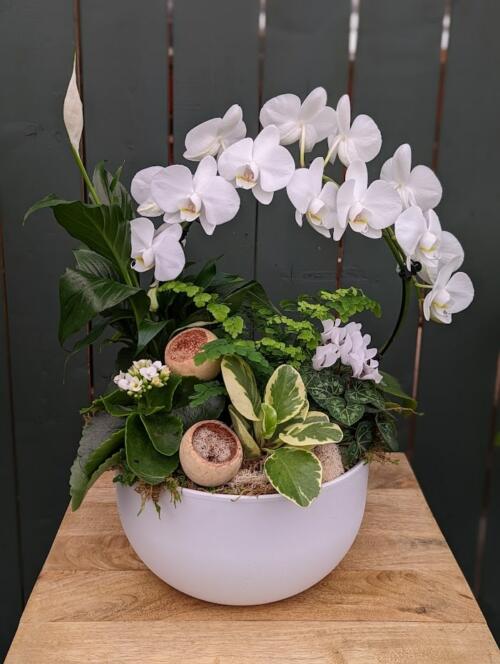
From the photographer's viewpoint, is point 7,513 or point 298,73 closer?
point 298,73

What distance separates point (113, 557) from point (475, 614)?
48cm

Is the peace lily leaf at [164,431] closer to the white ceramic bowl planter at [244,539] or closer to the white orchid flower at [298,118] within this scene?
the white ceramic bowl planter at [244,539]

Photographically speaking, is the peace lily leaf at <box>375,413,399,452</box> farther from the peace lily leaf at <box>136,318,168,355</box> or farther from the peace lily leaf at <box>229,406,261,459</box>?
the peace lily leaf at <box>136,318,168,355</box>

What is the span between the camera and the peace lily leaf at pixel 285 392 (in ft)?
2.63

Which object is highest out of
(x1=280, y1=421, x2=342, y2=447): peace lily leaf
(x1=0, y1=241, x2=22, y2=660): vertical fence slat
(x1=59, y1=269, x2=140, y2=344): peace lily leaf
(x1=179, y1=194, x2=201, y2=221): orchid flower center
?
(x1=179, y1=194, x2=201, y2=221): orchid flower center

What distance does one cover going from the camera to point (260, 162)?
800 mm

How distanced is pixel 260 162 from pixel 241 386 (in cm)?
27

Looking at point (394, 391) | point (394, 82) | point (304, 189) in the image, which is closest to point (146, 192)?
point (304, 189)

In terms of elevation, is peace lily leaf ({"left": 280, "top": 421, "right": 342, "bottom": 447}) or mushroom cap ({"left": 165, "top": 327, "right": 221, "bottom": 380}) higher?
mushroom cap ({"left": 165, "top": 327, "right": 221, "bottom": 380})

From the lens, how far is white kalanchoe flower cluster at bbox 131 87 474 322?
31.5 inches

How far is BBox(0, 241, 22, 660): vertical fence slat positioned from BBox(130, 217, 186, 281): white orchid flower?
0.64 metres

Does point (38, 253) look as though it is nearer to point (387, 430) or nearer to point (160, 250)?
point (160, 250)

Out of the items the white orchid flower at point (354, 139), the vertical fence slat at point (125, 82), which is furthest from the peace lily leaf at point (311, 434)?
the vertical fence slat at point (125, 82)

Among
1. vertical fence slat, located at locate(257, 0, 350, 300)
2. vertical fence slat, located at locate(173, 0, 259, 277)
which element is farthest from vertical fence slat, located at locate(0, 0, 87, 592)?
vertical fence slat, located at locate(257, 0, 350, 300)
